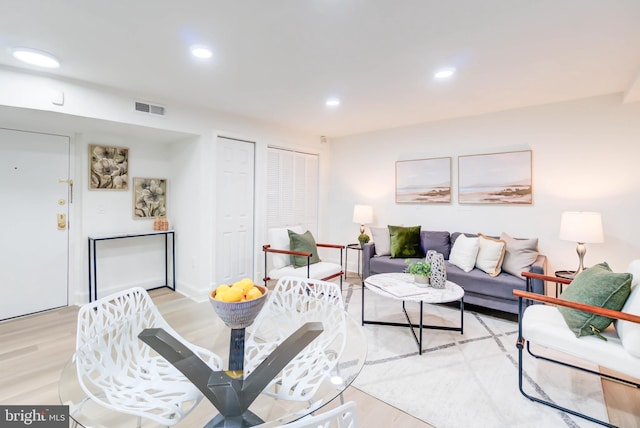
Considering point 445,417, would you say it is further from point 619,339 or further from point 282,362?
point 282,362

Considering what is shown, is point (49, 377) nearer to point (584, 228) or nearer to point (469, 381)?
point (469, 381)

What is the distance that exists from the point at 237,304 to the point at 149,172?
141 inches

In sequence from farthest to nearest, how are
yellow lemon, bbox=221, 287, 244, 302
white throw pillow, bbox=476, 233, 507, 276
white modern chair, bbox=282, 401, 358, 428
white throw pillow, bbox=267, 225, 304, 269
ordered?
1. white throw pillow, bbox=267, 225, 304, 269
2. white throw pillow, bbox=476, 233, 507, 276
3. yellow lemon, bbox=221, 287, 244, 302
4. white modern chair, bbox=282, 401, 358, 428

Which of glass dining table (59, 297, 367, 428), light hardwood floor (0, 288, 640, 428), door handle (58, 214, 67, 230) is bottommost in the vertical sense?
light hardwood floor (0, 288, 640, 428)

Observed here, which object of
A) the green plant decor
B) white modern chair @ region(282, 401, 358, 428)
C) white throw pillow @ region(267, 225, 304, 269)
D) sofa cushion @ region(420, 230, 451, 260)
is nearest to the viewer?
white modern chair @ region(282, 401, 358, 428)

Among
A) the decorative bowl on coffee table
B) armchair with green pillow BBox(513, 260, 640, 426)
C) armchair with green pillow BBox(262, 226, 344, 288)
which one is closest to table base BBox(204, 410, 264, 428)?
the decorative bowl on coffee table

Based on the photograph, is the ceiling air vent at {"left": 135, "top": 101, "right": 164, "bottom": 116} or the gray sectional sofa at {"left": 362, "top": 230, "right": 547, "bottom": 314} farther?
the ceiling air vent at {"left": 135, "top": 101, "right": 164, "bottom": 116}

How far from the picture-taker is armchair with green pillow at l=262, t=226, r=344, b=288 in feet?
11.6

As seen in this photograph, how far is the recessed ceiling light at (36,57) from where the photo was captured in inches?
88.2

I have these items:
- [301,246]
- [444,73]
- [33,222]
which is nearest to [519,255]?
[444,73]

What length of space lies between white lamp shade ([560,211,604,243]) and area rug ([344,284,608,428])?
42.9 inches

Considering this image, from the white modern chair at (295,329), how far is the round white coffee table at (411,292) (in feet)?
Answer: 3.13

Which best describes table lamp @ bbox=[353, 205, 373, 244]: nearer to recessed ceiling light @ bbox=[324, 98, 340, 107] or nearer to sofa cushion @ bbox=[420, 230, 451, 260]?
sofa cushion @ bbox=[420, 230, 451, 260]

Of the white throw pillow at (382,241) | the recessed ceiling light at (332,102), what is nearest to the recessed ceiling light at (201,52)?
the recessed ceiling light at (332,102)
